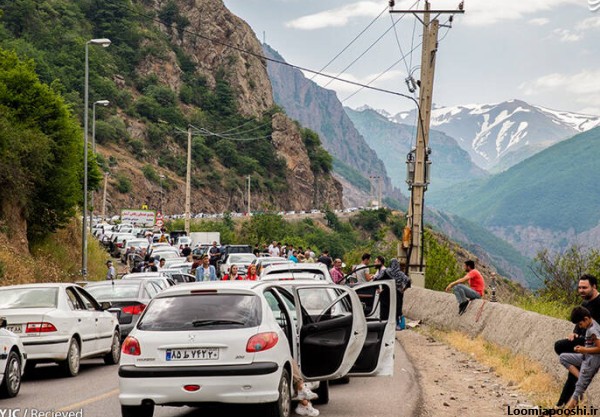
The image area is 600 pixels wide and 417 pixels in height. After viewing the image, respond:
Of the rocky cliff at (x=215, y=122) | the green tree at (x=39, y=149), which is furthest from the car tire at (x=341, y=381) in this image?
the rocky cliff at (x=215, y=122)

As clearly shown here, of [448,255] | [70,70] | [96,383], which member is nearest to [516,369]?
[96,383]

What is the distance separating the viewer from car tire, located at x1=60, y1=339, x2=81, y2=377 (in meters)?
15.4

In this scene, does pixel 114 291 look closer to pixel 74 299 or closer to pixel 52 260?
pixel 74 299

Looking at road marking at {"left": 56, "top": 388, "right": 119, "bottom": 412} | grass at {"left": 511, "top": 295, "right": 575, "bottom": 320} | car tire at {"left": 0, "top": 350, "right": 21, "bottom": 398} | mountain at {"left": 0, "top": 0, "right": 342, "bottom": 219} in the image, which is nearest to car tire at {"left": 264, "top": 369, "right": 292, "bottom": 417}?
road marking at {"left": 56, "top": 388, "right": 119, "bottom": 412}

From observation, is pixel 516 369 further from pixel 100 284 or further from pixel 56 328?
pixel 100 284

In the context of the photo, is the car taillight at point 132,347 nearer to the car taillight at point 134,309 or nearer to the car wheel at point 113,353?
the car wheel at point 113,353

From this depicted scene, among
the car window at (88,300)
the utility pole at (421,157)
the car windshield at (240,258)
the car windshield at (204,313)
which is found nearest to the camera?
the car windshield at (204,313)

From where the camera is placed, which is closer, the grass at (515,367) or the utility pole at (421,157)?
the grass at (515,367)

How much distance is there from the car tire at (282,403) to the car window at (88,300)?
7101 mm

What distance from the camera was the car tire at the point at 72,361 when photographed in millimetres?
15430

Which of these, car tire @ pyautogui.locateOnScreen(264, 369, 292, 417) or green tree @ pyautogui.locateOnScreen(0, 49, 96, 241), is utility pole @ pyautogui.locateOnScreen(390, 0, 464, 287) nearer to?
green tree @ pyautogui.locateOnScreen(0, 49, 96, 241)

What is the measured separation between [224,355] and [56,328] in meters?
5.75

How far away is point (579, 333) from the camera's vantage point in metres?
11.3

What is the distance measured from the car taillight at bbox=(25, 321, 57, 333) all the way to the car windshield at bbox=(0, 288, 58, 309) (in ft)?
1.80
